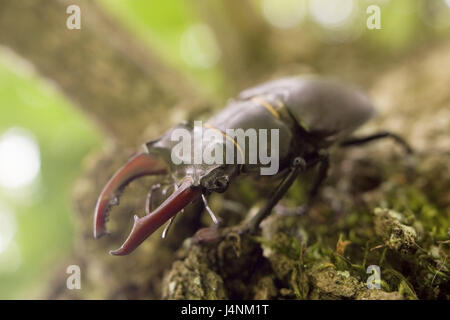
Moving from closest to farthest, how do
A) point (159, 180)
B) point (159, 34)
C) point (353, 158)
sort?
point (159, 180)
point (353, 158)
point (159, 34)

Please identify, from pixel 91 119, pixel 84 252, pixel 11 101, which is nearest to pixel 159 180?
pixel 84 252

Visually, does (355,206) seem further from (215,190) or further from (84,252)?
(84,252)

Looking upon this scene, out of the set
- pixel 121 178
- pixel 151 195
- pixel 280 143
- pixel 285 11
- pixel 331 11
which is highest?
pixel 285 11
